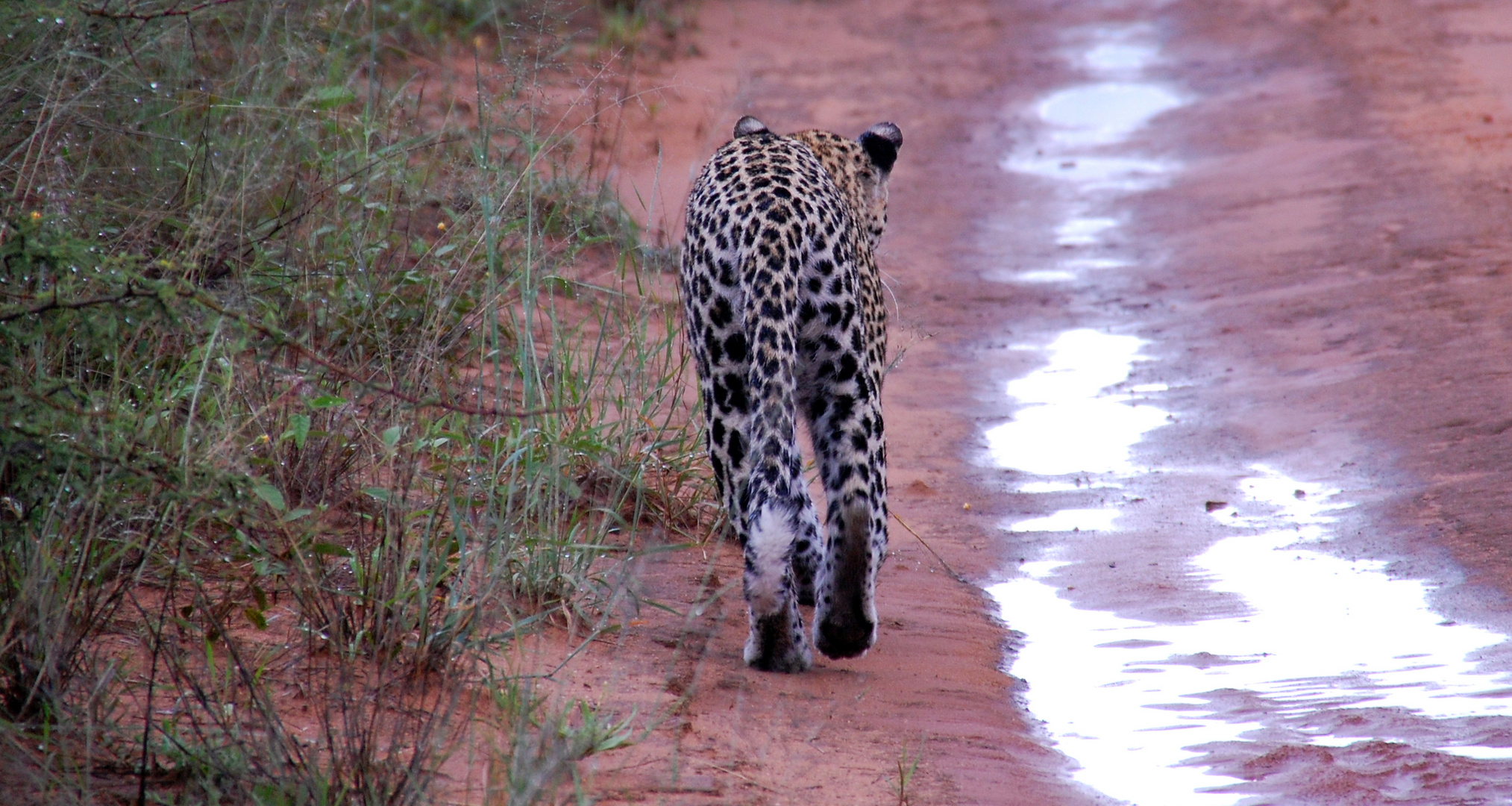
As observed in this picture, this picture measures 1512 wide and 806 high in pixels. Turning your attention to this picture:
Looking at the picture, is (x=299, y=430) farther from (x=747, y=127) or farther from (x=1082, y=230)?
(x=1082, y=230)

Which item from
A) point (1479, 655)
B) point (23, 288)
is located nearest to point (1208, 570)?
point (1479, 655)

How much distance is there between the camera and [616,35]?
15117 millimetres

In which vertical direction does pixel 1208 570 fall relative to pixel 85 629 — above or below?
below

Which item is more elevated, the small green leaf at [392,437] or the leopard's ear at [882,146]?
the leopard's ear at [882,146]

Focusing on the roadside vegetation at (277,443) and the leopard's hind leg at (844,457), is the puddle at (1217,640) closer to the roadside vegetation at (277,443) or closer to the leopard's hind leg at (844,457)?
the leopard's hind leg at (844,457)

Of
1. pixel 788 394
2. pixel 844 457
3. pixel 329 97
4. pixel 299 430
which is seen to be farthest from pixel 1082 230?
pixel 299 430

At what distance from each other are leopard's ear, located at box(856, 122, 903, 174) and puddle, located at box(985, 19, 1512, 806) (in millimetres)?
1619

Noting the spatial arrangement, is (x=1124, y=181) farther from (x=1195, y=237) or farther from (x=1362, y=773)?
(x=1362, y=773)

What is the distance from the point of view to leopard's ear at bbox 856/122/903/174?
6348mm

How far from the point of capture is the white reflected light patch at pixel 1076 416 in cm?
760

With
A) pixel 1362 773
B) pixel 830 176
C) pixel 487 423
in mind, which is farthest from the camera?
pixel 830 176

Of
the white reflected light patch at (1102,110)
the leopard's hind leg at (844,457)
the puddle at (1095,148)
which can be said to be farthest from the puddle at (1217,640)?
the white reflected light patch at (1102,110)

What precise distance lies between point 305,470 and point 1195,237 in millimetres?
7848

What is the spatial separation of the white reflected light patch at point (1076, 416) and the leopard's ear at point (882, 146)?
181 centimetres
